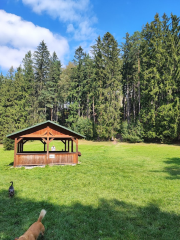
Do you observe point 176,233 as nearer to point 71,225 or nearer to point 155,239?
point 155,239

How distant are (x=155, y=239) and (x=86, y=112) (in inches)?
1823

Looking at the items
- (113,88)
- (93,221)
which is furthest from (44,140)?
(113,88)

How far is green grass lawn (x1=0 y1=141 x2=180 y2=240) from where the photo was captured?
544 cm

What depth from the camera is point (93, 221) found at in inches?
237

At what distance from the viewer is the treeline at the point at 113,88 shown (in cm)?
3319

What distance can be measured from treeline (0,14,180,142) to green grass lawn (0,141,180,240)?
23447mm

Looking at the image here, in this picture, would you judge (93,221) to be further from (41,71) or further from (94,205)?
(41,71)

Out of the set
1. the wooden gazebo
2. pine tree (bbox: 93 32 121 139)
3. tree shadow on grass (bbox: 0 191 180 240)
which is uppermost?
pine tree (bbox: 93 32 121 139)

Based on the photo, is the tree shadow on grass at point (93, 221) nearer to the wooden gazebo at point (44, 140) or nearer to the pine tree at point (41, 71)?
the wooden gazebo at point (44, 140)

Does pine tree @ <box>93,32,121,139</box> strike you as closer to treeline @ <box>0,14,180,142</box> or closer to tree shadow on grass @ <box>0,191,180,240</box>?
treeline @ <box>0,14,180,142</box>

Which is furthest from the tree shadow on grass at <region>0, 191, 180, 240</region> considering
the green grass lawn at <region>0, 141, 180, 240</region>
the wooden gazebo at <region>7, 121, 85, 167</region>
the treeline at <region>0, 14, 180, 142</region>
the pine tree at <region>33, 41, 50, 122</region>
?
the pine tree at <region>33, 41, 50, 122</region>

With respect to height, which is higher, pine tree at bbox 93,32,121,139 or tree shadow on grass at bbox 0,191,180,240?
pine tree at bbox 93,32,121,139

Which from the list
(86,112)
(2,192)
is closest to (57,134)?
(2,192)

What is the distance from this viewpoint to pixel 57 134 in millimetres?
15430
